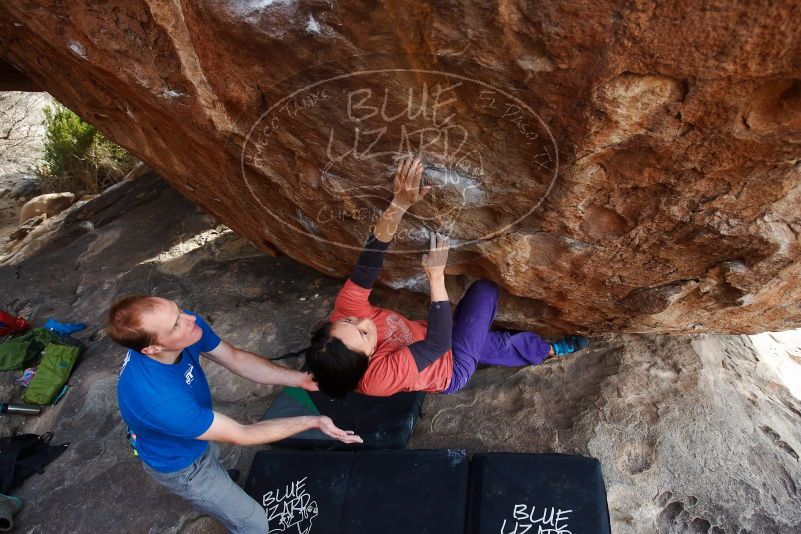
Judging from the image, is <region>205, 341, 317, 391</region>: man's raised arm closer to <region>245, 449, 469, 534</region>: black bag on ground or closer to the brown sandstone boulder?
<region>245, 449, 469, 534</region>: black bag on ground

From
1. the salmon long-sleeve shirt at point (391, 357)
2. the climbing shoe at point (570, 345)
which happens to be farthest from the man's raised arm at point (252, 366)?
the climbing shoe at point (570, 345)

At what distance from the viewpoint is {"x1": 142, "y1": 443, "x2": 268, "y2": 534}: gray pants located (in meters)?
2.09

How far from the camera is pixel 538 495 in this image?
2.12m

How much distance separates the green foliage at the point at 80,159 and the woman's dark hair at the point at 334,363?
5.92 metres

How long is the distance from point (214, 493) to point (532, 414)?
4.65ft

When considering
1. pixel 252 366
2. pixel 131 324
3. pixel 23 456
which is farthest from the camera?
pixel 23 456

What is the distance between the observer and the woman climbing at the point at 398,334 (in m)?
2.02

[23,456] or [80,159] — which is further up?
[23,456]

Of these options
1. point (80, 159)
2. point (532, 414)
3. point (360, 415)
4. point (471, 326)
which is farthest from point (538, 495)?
point (80, 159)

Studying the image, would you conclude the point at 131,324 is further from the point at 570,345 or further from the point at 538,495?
the point at 570,345

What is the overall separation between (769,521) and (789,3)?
1826 mm

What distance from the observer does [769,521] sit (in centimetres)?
204

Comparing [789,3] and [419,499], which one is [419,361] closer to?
[419,499]

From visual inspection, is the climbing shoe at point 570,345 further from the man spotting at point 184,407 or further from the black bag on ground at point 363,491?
the man spotting at point 184,407
